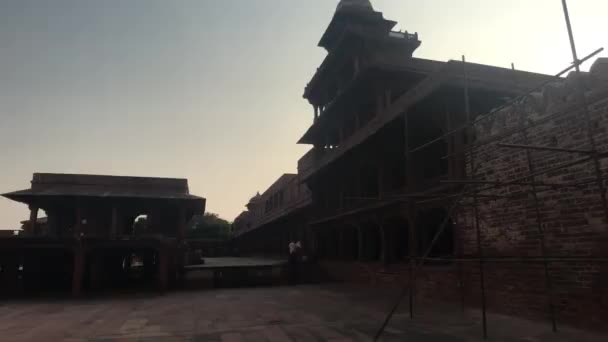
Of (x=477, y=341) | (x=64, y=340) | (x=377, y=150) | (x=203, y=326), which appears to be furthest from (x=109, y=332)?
(x=377, y=150)

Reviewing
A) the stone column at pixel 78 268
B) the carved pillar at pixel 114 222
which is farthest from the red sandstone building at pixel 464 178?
the carved pillar at pixel 114 222

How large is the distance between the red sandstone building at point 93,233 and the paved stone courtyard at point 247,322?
2.76 metres

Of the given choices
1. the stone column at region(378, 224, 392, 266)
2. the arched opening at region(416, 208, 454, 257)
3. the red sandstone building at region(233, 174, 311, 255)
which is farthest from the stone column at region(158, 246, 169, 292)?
the arched opening at region(416, 208, 454, 257)

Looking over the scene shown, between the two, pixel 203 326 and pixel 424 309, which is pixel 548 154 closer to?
pixel 424 309

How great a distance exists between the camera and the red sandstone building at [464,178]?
6.79 metres

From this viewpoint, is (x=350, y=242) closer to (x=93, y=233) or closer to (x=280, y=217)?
(x=280, y=217)

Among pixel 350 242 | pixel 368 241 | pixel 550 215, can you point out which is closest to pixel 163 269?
pixel 368 241

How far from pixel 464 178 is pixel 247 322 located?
6.49 meters

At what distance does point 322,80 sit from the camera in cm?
2355

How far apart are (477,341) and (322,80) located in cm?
1910

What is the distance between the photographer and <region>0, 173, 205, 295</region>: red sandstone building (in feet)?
47.8

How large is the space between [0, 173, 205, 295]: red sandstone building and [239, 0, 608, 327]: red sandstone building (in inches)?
307

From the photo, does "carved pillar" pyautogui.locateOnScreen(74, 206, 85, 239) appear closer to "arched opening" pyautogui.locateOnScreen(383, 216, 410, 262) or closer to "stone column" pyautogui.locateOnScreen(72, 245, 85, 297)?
"stone column" pyautogui.locateOnScreen(72, 245, 85, 297)

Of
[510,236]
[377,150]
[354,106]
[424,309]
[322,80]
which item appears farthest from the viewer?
[322,80]
